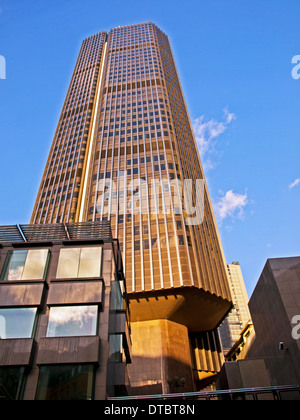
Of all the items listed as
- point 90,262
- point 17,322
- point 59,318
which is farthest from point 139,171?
point 17,322

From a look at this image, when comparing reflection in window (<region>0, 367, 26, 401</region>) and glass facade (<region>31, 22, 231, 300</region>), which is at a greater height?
glass facade (<region>31, 22, 231, 300</region>)

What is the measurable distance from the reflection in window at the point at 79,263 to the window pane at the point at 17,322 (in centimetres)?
300

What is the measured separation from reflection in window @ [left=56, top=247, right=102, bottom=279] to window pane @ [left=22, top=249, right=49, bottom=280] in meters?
1.05

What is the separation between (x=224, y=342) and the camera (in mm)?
125312

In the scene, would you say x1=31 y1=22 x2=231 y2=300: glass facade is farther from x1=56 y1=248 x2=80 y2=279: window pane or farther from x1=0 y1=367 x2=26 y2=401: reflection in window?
x1=0 y1=367 x2=26 y2=401: reflection in window

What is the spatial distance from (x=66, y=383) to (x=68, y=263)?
7.63 metres

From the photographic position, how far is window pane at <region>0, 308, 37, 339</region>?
18406 mm

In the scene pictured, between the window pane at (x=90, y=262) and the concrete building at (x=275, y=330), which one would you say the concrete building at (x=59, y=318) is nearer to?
the window pane at (x=90, y=262)

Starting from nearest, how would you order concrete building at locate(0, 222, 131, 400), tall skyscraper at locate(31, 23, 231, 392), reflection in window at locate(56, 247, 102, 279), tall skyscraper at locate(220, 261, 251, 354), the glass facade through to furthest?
concrete building at locate(0, 222, 131, 400), reflection in window at locate(56, 247, 102, 279), tall skyscraper at locate(31, 23, 231, 392), the glass facade, tall skyscraper at locate(220, 261, 251, 354)

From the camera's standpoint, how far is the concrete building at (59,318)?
1684cm

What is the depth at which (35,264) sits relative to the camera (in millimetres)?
21766

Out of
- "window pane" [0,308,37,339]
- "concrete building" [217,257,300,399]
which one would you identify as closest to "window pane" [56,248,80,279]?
"window pane" [0,308,37,339]

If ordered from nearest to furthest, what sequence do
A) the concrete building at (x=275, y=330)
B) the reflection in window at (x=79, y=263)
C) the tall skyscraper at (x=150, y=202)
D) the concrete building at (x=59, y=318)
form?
the concrete building at (x=59, y=318), the reflection in window at (x=79, y=263), the concrete building at (x=275, y=330), the tall skyscraper at (x=150, y=202)

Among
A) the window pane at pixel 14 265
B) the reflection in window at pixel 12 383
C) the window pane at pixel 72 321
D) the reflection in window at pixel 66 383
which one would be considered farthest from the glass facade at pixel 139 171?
the reflection in window at pixel 12 383
